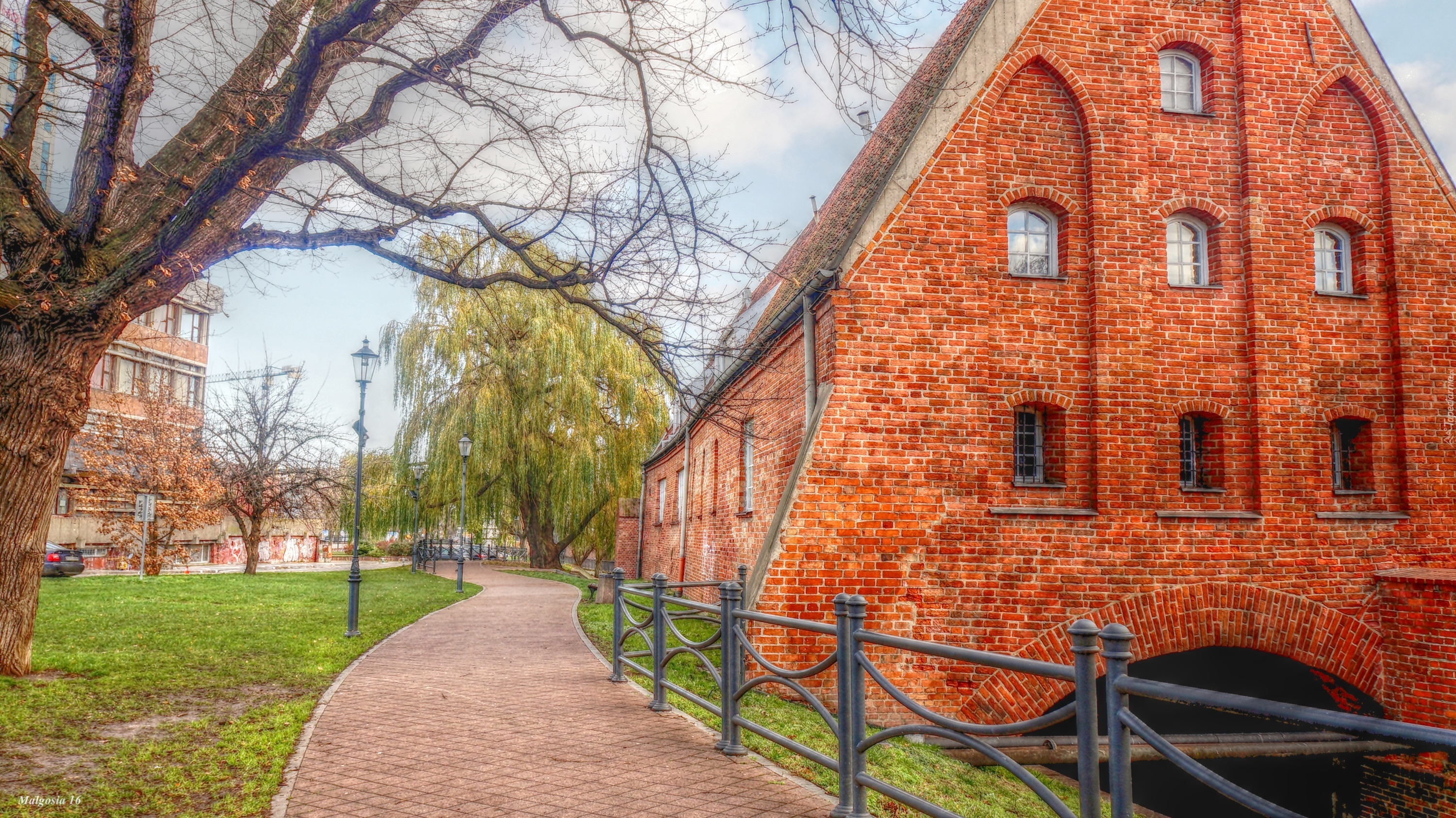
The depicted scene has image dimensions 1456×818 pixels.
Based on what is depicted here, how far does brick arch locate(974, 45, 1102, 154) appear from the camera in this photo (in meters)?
10.5

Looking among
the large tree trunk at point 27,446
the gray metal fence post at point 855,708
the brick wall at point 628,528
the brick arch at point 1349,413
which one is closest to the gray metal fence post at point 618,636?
the gray metal fence post at point 855,708

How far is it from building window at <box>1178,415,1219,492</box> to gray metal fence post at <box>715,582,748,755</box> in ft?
21.1

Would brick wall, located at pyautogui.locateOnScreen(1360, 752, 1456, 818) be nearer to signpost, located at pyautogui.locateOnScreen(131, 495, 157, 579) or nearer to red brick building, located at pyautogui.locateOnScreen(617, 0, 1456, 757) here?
red brick building, located at pyautogui.locateOnScreen(617, 0, 1456, 757)

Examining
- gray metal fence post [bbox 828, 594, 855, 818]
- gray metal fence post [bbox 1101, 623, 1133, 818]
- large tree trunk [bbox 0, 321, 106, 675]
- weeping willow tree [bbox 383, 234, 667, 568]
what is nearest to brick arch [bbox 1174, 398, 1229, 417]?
gray metal fence post [bbox 828, 594, 855, 818]

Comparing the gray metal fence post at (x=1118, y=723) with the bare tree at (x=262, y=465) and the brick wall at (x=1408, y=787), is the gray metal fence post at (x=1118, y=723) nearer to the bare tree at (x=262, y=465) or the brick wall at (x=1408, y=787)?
the brick wall at (x=1408, y=787)

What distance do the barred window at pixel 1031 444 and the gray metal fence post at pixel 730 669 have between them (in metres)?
5.05

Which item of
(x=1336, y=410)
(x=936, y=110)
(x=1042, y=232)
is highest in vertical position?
(x=936, y=110)

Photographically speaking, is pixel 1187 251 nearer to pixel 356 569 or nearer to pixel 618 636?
pixel 618 636

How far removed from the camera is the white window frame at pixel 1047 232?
10766 millimetres

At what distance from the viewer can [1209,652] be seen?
11281 millimetres

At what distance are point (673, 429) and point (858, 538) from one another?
1654cm

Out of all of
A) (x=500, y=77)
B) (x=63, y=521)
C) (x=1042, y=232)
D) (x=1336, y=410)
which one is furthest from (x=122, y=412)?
(x=1336, y=410)

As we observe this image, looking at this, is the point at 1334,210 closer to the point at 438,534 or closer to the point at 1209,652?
the point at 1209,652

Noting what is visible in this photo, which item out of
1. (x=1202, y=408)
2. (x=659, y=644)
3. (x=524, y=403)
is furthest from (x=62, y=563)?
(x=1202, y=408)
